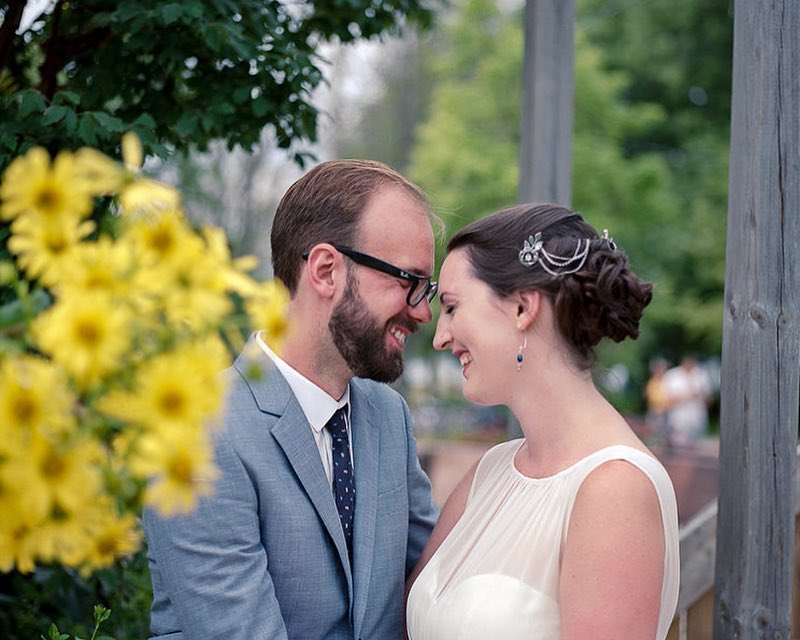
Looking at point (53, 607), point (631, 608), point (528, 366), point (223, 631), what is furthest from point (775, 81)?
point (53, 607)

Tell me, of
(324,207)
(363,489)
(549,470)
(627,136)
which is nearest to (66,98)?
(324,207)

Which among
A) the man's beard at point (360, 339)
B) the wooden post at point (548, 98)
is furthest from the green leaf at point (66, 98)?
the wooden post at point (548, 98)

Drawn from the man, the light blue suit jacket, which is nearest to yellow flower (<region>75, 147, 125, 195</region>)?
the light blue suit jacket

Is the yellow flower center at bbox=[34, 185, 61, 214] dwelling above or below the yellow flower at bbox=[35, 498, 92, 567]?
above

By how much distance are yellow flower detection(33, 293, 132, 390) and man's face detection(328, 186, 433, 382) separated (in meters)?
1.54

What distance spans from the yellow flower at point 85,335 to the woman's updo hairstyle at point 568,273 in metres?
1.47

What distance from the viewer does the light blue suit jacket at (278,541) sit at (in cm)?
208

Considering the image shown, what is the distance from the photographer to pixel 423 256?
2.51m

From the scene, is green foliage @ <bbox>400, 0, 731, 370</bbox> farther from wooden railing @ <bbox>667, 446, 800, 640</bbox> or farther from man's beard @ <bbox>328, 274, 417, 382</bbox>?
man's beard @ <bbox>328, 274, 417, 382</bbox>

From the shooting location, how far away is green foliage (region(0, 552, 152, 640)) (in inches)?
124

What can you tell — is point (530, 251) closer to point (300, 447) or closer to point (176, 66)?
point (300, 447)

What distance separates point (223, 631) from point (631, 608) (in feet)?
2.66

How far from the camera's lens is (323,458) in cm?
246

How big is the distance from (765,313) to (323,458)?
1.11m
